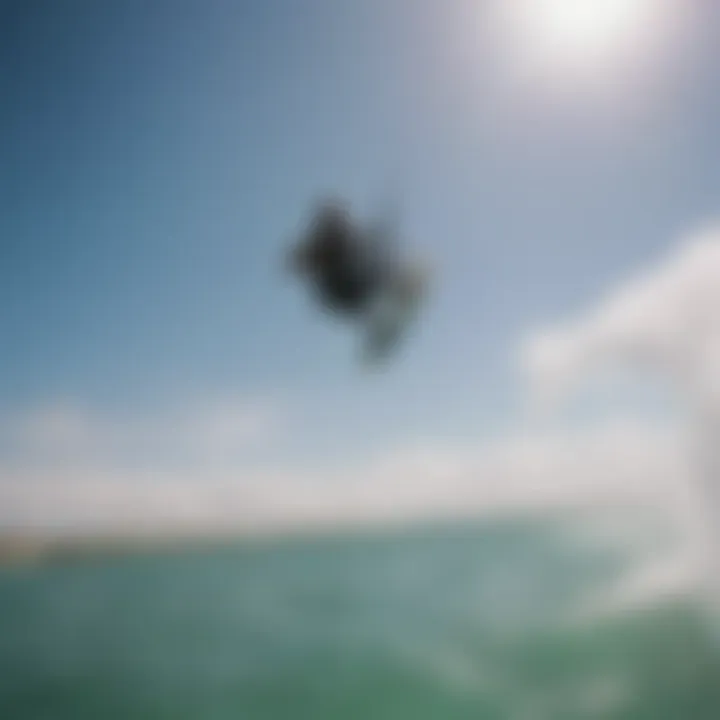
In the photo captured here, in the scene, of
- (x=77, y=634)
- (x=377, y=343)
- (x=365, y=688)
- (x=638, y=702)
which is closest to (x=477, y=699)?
(x=365, y=688)

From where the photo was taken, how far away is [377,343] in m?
2.48

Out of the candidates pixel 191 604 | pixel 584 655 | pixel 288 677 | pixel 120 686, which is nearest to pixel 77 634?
pixel 120 686

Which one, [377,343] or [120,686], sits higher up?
[377,343]

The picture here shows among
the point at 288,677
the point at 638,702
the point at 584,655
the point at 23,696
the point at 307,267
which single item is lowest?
the point at 638,702

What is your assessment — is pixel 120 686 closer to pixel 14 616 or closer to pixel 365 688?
pixel 14 616

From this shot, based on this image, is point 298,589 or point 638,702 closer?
point 638,702

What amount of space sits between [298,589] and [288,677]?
0.33 meters

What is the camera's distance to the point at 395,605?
8.04ft

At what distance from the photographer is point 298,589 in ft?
8.31

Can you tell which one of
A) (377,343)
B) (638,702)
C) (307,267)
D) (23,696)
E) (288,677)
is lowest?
(638,702)

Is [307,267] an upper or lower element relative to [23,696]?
upper

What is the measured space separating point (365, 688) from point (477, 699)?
16.9 inches

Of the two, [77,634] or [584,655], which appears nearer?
[584,655]

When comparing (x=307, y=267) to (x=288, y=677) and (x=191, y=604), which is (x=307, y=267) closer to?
(x=191, y=604)
